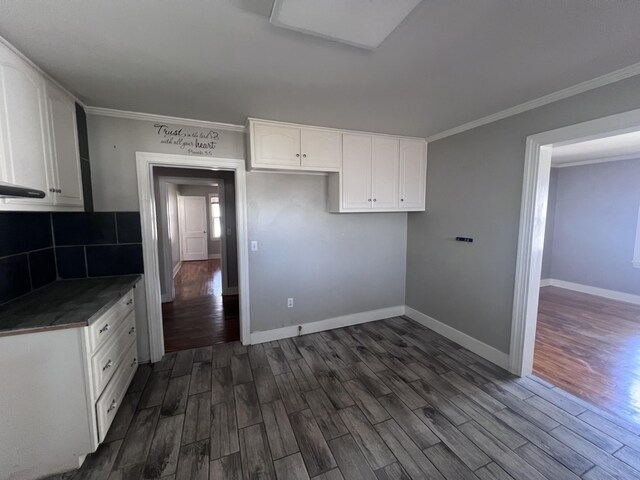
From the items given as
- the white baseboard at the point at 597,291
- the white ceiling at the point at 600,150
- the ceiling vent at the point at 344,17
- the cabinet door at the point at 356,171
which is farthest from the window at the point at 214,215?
the white baseboard at the point at 597,291

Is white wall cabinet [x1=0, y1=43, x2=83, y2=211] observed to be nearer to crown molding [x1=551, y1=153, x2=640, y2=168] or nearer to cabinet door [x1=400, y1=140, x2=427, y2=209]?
cabinet door [x1=400, y1=140, x2=427, y2=209]

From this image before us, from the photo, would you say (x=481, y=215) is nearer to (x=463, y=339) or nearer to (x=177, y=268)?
(x=463, y=339)

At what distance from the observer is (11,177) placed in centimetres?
142

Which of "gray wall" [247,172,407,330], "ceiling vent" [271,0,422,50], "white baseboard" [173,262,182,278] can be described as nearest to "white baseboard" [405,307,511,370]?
"gray wall" [247,172,407,330]

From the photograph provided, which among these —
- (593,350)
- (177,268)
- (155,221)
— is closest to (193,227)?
(177,268)

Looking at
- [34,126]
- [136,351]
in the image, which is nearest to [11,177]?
[34,126]

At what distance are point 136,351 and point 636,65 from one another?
14.1 ft

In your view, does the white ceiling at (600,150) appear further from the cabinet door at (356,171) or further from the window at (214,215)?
the window at (214,215)

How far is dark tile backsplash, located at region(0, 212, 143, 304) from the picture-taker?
1.80 metres

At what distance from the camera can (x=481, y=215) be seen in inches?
105

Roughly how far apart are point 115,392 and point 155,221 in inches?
58.3

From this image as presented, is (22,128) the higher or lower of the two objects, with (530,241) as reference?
higher

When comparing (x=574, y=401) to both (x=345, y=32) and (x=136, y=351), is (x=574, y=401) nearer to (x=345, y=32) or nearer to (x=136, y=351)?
(x=345, y=32)

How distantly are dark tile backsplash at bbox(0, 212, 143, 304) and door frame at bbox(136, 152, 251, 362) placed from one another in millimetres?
91
